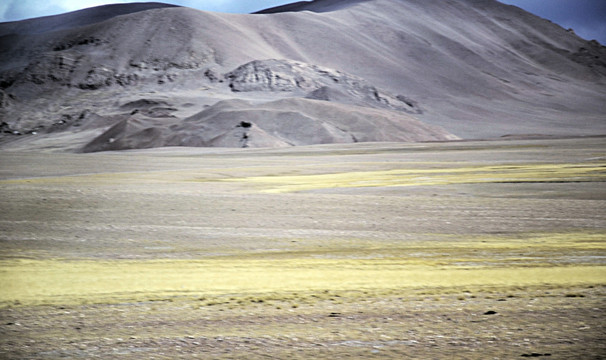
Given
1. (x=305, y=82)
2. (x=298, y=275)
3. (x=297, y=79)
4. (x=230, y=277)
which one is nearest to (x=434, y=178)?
(x=298, y=275)

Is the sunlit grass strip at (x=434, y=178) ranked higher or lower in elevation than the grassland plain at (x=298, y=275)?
lower

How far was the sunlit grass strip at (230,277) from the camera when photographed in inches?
236

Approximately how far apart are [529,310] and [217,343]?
95.2 inches

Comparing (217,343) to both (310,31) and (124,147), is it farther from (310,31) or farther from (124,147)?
(310,31)

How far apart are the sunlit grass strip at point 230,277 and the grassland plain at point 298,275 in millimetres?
26

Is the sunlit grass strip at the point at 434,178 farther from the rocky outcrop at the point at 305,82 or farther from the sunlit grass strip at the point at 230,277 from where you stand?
the rocky outcrop at the point at 305,82

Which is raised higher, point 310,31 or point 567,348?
point 310,31

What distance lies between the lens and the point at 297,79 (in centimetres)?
8731

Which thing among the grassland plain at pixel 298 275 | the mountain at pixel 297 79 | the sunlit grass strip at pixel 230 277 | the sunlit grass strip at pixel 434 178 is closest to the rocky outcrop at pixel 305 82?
the mountain at pixel 297 79

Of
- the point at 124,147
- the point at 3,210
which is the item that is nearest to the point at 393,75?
the point at 124,147

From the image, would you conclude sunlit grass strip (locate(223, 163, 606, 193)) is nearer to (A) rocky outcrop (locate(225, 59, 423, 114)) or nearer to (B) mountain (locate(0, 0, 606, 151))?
(B) mountain (locate(0, 0, 606, 151))

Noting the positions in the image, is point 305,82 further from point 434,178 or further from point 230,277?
point 230,277

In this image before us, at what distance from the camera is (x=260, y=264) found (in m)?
7.36

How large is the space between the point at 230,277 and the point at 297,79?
3224 inches
